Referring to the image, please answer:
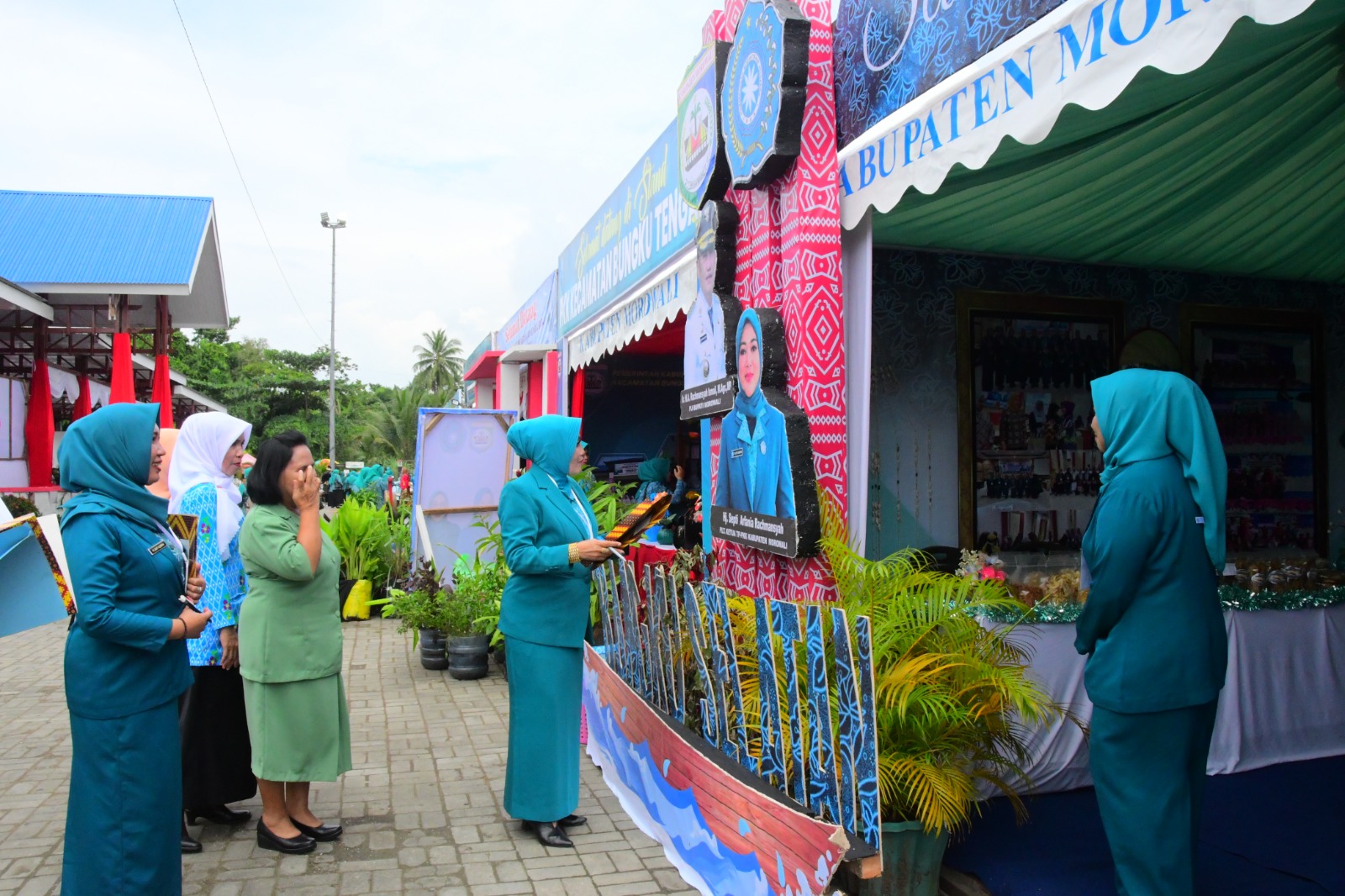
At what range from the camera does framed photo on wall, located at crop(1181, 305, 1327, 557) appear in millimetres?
6324

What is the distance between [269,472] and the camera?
12.3ft

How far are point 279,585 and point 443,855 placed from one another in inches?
50.3

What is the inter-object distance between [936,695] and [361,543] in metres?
8.23

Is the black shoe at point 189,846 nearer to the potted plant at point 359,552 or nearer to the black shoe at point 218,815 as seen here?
the black shoe at point 218,815

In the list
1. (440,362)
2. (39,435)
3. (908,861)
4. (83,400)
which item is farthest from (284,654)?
(440,362)

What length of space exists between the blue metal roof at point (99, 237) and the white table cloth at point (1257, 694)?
14.2m

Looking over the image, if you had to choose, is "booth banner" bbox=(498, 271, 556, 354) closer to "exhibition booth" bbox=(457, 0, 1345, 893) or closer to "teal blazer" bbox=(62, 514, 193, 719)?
"exhibition booth" bbox=(457, 0, 1345, 893)

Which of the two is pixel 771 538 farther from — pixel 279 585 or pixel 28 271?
pixel 28 271

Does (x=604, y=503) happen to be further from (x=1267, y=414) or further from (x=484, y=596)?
(x=1267, y=414)

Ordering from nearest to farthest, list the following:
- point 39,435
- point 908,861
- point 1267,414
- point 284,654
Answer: point 908,861 → point 284,654 → point 1267,414 → point 39,435

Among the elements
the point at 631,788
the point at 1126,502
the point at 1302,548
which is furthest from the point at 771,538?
the point at 1302,548

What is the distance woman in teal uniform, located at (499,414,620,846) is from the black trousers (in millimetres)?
1170

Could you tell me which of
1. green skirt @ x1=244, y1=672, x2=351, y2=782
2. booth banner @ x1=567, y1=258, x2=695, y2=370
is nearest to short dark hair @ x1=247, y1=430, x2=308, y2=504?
green skirt @ x1=244, y1=672, x2=351, y2=782

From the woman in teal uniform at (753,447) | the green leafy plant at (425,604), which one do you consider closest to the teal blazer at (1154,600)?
the woman in teal uniform at (753,447)
